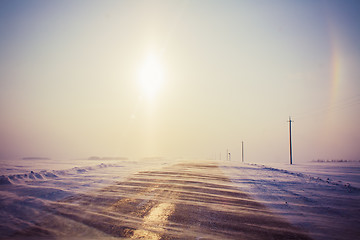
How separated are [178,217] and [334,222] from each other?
310 cm

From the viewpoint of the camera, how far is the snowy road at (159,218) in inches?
134

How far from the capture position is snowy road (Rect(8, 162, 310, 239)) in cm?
340

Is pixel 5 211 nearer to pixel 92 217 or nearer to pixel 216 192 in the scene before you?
pixel 92 217

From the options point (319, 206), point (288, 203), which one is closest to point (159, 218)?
point (288, 203)

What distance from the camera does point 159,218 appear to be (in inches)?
163

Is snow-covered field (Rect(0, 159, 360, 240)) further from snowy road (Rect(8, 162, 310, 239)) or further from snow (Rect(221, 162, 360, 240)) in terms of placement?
snowy road (Rect(8, 162, 310, 239))

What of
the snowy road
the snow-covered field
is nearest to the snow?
the snow-covered field

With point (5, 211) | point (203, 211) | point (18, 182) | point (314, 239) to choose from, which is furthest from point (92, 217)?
point (18, 182)

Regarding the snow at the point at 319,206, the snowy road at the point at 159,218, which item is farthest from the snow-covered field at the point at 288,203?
the snowy road at the point at 159,218

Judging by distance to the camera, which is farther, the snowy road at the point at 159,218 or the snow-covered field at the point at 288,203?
the snow-covered field at the point at 288,203

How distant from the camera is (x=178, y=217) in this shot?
13.8ft

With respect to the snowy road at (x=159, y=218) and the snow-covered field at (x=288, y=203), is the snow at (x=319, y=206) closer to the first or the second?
the snow-covered field at (x=288, y=203)

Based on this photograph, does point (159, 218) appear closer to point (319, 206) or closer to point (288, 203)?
point (288, 203)

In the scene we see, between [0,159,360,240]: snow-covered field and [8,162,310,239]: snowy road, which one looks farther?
[0,159,360,240]: snow-covered field
